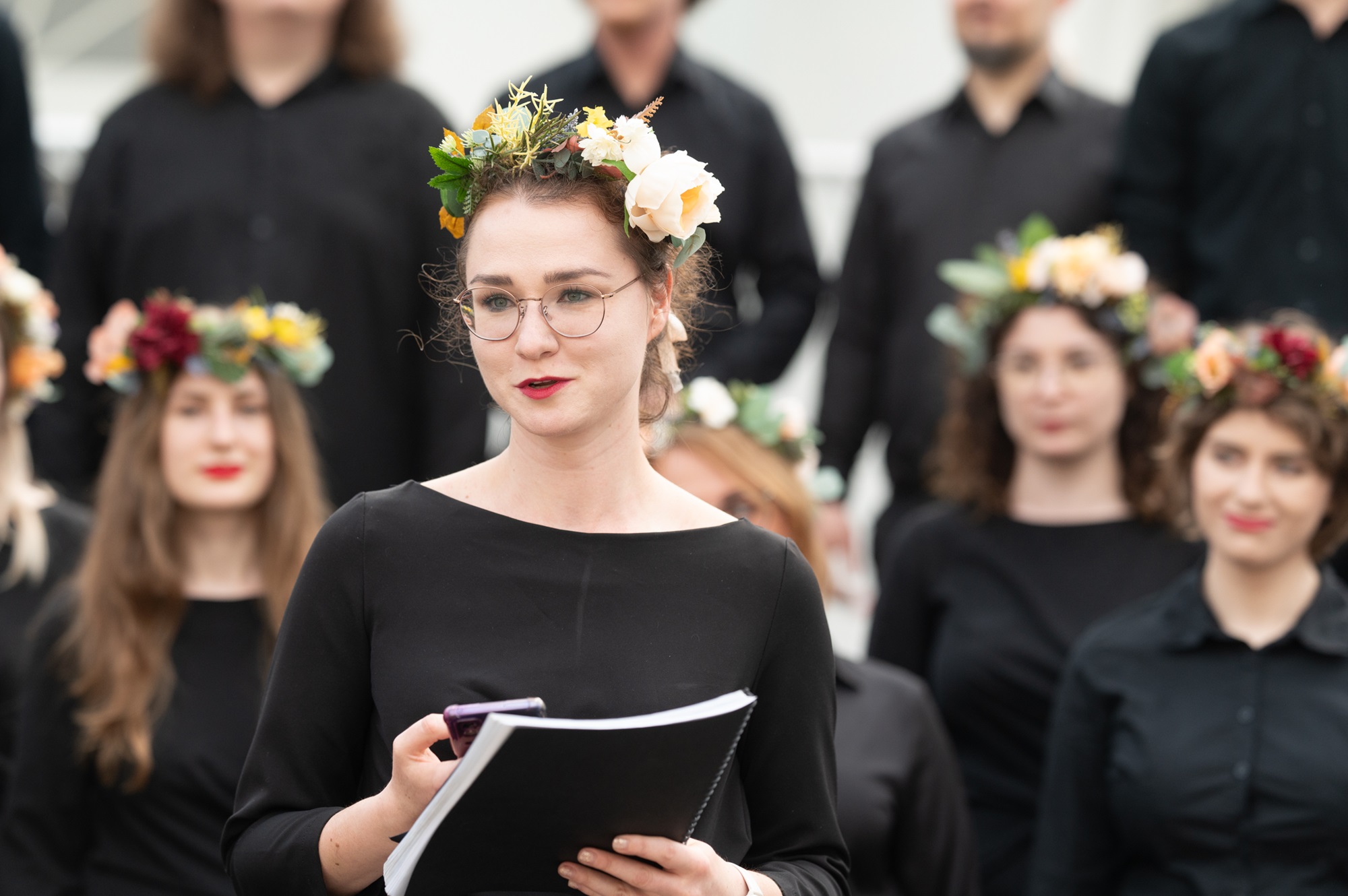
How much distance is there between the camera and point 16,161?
195 inches

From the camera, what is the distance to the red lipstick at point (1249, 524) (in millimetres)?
3688

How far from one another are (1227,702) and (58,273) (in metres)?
3.17

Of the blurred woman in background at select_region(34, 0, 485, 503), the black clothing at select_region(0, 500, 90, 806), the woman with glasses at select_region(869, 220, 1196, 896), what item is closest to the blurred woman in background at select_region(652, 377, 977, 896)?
the woman with glasses at select_region(869, 220, 1196, 896)

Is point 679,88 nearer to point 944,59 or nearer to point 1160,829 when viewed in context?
point 1160,829

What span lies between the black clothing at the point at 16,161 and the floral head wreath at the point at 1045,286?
2.69 m

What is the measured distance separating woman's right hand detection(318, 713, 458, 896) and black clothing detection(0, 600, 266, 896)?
1594mm

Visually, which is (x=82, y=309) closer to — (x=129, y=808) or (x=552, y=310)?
(x=129, y=808)

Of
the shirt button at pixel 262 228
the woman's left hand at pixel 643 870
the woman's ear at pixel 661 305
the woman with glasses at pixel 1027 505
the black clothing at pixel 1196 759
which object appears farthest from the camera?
the shirt button at pixel 262 228

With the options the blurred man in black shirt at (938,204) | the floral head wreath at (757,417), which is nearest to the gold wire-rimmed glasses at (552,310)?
the floral head wreath at (757,417)

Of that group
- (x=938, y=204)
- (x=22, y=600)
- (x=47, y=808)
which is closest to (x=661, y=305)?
(x=47, y=808)

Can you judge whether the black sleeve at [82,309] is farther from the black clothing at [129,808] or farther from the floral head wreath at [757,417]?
the floral head wreath at [757,417]

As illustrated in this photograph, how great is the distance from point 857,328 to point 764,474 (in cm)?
118

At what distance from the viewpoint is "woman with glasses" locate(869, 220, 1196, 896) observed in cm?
418

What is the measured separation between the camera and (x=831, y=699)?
7.04ft
